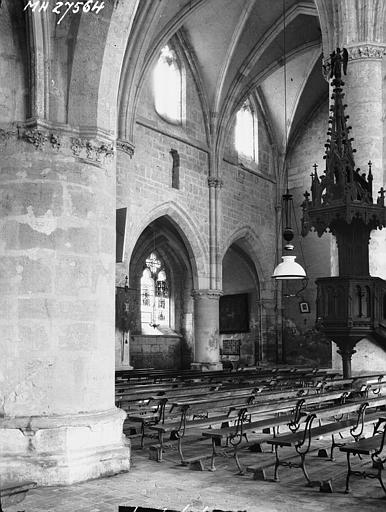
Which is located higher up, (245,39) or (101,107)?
(245,39)

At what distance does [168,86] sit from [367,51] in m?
9.00

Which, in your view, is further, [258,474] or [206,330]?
[206,330]

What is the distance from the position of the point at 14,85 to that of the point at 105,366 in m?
2.88

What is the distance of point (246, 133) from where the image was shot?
2569 centimetres

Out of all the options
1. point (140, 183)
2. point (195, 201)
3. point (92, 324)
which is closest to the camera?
point (92, 324)

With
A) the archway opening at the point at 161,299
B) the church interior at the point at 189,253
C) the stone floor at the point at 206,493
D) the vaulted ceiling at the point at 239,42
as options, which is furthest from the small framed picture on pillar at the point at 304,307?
the stone floor at the point at 206,493

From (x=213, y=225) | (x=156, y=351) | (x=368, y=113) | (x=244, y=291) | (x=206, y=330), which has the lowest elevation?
(x=156, y=351)

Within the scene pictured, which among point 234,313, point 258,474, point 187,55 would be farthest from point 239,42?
point 258,474

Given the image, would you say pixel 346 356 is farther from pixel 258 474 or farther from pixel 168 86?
→ pixel 168 86

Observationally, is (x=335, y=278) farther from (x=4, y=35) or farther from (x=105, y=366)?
(x=4, y=35)

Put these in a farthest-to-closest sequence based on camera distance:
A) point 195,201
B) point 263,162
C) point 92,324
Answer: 1. point 263,162
2. point 195,201
3. point 92,324

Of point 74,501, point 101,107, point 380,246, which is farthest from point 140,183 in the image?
point 74,501

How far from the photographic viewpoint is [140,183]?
2000cm

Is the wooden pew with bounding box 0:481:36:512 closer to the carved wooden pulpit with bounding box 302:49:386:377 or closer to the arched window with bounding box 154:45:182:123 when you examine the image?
the carved wooden pulpit with bounding box 302:49:386:377
